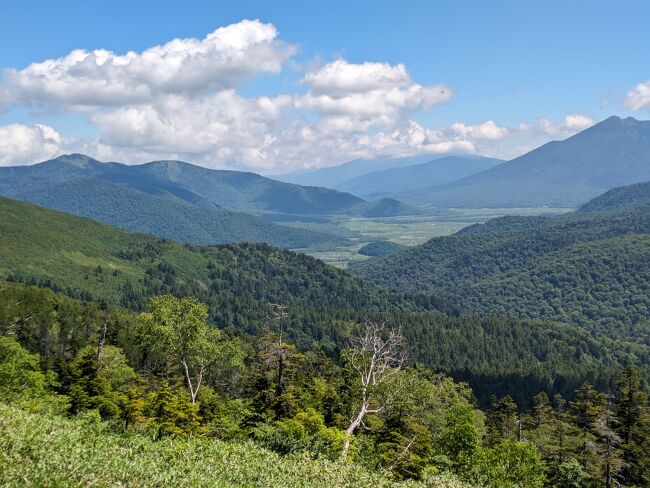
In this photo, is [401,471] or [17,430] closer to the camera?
[17,430]

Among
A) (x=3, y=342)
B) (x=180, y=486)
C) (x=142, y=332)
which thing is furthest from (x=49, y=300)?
(x=180, y=486)

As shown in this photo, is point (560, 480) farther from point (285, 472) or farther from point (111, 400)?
point (111, 400)

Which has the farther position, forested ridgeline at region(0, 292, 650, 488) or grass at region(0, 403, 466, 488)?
forested ridgeline at region(0, 292, 650, 488)

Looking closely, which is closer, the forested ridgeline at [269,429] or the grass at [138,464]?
the grass at [138,464]

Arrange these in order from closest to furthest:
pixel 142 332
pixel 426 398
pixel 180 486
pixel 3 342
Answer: pixel 180 486 < pixel 142 332 < pixel 3 342 < pixel 426 398

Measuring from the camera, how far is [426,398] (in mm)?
95812

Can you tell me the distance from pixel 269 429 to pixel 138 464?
2366 cm

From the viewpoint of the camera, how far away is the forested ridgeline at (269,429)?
26.2 metres

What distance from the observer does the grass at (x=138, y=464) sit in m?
20.7

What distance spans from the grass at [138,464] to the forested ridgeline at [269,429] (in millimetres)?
94

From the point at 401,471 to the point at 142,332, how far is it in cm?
3227

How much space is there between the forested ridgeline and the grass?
3.7 inches

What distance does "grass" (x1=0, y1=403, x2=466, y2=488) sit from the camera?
20688 millimetres

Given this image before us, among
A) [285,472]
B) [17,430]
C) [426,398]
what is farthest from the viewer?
[426,398]
